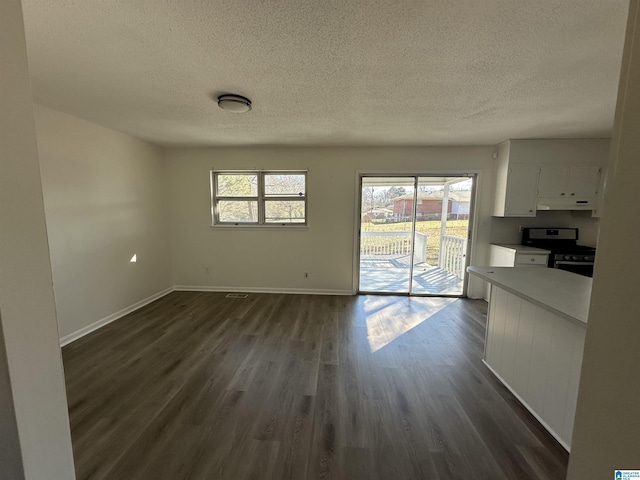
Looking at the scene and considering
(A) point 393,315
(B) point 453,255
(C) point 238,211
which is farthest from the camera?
(B) point 453,255

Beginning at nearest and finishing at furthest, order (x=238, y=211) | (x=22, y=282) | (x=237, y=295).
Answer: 1. (x=22, y=282)
2. (x=237, y=295)
3. (x=238, y=211)

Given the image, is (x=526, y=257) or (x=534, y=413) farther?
(x=526, y=257)

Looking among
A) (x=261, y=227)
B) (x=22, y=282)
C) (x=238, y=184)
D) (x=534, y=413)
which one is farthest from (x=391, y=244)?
(x=22, y=282)

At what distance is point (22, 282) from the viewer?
0.63 metres

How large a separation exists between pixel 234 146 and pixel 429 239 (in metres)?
3.83

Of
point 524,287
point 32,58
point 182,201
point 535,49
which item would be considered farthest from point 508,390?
point 182,201

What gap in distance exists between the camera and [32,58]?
5.45 ft

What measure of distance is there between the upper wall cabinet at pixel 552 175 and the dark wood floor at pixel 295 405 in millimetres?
2028

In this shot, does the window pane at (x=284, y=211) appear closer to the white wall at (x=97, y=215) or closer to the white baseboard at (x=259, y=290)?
the white baseboard at (x=259, y=290)

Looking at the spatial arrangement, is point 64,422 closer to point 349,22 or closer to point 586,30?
point 349,22

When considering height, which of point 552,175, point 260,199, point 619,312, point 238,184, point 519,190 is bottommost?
point 619,312

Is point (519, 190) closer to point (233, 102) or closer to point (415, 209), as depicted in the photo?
point (415, 209)

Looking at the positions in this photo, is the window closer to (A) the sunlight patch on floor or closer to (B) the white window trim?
(B) the white window trim

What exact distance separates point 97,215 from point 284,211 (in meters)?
2.47
